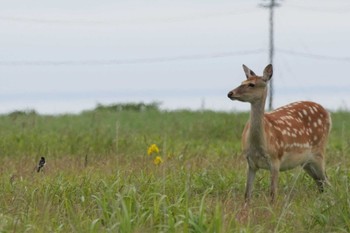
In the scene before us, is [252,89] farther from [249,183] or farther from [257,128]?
[249,183]

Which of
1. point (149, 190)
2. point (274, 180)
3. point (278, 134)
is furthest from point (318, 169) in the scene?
point (149, 190)

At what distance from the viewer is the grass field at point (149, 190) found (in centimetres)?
752

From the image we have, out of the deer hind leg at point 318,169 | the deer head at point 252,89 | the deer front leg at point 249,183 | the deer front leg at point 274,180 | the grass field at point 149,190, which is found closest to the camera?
the grass field at point 149,190

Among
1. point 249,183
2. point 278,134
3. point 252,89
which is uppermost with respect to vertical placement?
point 252,89

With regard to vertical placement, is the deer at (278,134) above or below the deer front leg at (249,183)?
above

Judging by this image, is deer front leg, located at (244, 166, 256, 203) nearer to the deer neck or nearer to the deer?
the deer

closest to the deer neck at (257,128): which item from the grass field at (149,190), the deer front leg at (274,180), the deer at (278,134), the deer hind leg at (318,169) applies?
the deer at (278,134)

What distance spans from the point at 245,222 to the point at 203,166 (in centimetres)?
405

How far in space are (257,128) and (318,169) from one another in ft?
4.72

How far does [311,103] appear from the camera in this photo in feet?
37.6

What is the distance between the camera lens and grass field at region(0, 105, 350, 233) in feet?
24.7

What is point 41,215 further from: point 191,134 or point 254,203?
point 191,134

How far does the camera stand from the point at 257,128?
395 inches

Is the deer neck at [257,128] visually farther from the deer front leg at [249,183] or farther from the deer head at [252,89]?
the deer front leg at [249,183]
